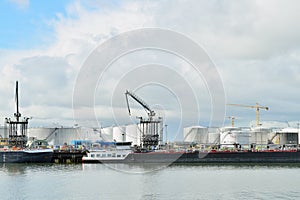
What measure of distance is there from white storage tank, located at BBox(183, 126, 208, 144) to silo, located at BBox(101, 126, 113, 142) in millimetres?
24054

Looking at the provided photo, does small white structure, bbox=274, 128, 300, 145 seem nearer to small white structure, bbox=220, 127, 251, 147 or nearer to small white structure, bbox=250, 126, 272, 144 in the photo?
small white structure, bbox=250, 126, 272, 144

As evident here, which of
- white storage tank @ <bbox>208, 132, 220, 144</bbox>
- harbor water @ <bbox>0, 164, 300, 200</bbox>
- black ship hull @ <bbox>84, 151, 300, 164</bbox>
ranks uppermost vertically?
white storage tank @ <bbox>208, 132, 220, 144</bbox>

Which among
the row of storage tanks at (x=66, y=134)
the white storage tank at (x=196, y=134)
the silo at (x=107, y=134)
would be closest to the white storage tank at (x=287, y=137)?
the white storage tank at (x=196, y=134)

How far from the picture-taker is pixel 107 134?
148 metres

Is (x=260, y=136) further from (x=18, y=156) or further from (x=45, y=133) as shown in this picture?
(x=18, y=156)

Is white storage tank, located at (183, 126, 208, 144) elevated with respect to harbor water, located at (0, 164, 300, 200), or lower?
elevated

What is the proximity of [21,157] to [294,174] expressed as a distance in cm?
5051

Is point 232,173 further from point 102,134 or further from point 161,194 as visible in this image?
point 102,134

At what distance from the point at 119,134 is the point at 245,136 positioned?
38421 millimetres

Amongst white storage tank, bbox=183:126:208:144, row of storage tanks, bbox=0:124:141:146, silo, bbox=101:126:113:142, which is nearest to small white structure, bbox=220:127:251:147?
white storage tank, bbox=183:126:208:144

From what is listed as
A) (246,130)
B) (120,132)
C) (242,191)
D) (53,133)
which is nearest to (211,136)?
(246,130)

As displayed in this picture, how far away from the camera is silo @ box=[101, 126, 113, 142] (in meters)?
144

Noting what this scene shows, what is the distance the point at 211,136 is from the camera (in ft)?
498

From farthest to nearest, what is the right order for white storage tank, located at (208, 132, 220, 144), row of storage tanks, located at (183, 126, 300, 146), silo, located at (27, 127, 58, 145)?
white storage tank, located at (208, 132, 220, 144) < silo, located at (27, 127, 58, 145) < row of storage tanks, located at (183, 126, 300, 146)
